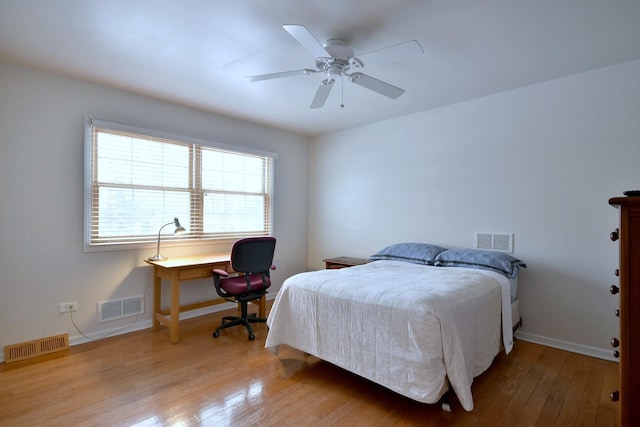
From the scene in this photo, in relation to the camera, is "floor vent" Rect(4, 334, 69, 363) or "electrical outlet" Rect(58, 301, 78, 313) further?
"electrical outlet" Rect(58, 301, 78, 313)

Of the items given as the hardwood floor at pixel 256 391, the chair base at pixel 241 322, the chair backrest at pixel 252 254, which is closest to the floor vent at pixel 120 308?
the hardwood floor at pixel 256 391

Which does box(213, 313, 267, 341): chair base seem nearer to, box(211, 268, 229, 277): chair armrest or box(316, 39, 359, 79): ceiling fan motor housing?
box(211, 268, 229, 277): chair armrest

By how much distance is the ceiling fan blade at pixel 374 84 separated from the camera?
2.37 m

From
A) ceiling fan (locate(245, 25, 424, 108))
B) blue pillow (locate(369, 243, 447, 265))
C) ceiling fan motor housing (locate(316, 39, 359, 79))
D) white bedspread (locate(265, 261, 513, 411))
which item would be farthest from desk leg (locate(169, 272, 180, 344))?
ceiling fan motor housing (locate(316, 39, 359, 79))

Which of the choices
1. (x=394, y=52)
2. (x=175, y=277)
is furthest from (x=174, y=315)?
(x=394, y=52)

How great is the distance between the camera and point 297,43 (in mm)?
2314

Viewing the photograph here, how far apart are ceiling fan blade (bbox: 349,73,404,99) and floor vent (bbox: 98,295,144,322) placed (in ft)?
10.0

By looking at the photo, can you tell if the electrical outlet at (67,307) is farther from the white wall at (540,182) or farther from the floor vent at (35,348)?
the white wall at (540,182)

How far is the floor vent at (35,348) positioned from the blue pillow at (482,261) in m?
3.55

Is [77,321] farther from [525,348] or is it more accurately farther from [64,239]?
[525,348]

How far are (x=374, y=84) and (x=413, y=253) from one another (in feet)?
6.09

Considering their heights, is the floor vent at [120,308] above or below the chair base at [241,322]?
above

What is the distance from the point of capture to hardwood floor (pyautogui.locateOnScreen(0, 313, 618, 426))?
1889mm

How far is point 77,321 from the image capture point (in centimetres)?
299
